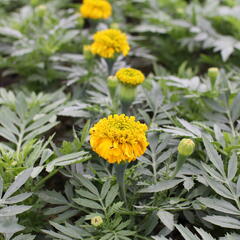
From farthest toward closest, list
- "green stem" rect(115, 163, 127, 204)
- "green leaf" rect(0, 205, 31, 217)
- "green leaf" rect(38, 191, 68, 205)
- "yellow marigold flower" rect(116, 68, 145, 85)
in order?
"yellow marigold flower" rect(116, 68, 145, 85) < "green leaf" rect(38, 191, 68, 205) < "green stem" rect(115, 163, 127, 204) < "green leaf" rect(0, 205, 31, 217)

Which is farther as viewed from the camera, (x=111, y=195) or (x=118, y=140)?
(x=111, y=195)

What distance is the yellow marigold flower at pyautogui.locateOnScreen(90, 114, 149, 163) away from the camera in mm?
1077

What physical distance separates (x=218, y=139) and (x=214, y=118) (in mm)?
262

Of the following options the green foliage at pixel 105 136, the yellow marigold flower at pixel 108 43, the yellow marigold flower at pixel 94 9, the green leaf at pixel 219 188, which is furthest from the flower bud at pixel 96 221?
the yellow marigold flower at pixel 94 9

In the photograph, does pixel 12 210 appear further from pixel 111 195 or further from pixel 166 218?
pixel 166 218

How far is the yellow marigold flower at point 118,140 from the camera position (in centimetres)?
108

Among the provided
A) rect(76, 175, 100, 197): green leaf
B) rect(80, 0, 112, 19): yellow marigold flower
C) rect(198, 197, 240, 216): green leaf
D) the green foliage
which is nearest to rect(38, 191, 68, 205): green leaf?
the green foliage

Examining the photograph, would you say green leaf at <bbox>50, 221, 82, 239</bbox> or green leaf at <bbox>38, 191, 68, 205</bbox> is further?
green leaf at <bbox>38, 191, 68, 205</bbox>

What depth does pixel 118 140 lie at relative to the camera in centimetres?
109

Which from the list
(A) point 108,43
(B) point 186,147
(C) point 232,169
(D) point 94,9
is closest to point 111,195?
(B) point 186,147

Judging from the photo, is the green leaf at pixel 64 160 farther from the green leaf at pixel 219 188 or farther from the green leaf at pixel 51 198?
the green leaf at pixel 219 188

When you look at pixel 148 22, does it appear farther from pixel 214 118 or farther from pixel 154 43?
pixel 214 118

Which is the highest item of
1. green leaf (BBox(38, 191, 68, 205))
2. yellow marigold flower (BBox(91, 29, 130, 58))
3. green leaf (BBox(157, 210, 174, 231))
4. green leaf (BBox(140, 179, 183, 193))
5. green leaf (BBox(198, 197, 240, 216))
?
yellow marigold flower (BBox(91, 29, 130, 58))

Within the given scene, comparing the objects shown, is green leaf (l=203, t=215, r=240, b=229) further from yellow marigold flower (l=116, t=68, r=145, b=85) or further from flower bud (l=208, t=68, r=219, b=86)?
flower bud (l=208, t=68, r=219, b=86)
